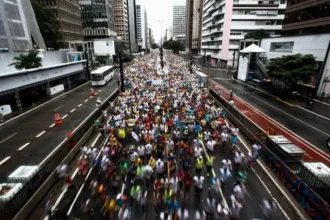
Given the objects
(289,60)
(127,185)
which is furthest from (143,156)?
(289,60)

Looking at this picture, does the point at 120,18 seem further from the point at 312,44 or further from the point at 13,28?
the point at 312,44

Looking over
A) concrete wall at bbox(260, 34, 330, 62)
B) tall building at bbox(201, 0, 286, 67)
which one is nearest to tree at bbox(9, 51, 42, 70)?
concrete wall at bbox(260, 34, 330, 62)

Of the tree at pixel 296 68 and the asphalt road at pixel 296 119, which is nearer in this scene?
the asphalt road at pixel 296 119

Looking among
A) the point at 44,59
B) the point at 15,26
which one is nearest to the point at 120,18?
the point at 15,26

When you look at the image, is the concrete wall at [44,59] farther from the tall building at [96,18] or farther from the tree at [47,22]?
the tall building at [96,18]

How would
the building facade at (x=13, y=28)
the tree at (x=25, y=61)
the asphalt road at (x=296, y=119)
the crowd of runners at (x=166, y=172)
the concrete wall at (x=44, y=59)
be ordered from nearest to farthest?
the crowd of runners at (x=166, y=172)
the asphalt road at (x=296, y=119)
the concrete wall at (x=44, y=59)
the tree at (x=25, y=61)
the building facade at (x=13, y=28)

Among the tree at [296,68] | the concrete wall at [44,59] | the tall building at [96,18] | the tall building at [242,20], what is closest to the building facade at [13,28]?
the concrete wall at [44,59]

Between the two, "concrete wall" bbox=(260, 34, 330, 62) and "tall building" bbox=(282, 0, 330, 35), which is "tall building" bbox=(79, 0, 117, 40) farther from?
"concrete wall" bbox=(260, 34, 330, 62)
